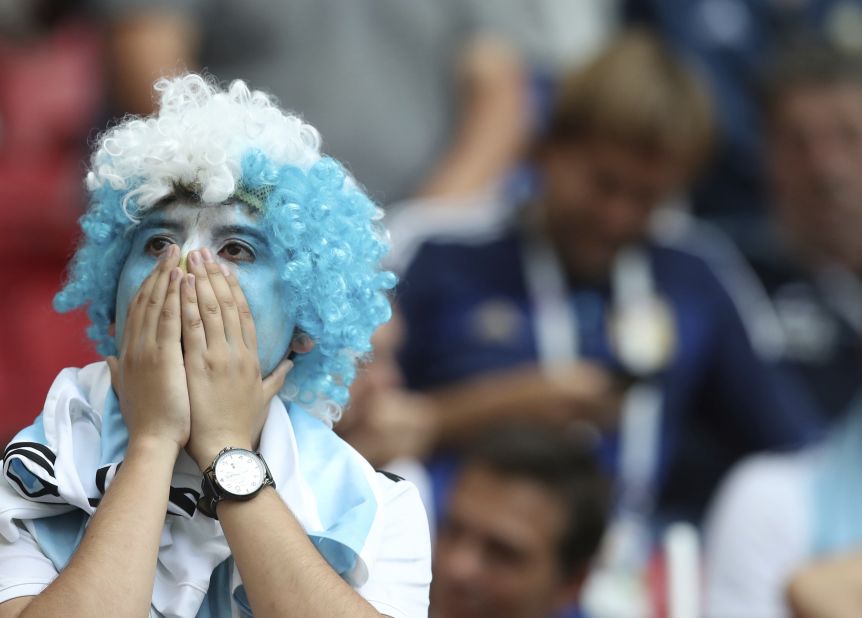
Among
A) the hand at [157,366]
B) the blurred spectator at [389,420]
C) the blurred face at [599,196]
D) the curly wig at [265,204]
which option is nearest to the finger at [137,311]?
the hand at [157,366]

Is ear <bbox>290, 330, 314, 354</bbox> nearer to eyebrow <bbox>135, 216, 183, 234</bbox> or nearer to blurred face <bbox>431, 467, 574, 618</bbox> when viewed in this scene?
eyebrow <bbox>135, 216, 183, 234</bbox>

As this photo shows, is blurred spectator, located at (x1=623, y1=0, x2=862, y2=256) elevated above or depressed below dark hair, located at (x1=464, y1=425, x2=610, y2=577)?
above

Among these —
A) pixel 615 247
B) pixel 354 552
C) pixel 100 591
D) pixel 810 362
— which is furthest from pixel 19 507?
pixel 810 362

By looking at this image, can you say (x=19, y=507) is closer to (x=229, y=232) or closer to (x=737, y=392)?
(x=229, y=232)

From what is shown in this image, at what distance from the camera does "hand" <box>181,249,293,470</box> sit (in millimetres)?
1683

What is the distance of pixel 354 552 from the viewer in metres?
1.68

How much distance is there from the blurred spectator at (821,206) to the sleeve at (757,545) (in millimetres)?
732

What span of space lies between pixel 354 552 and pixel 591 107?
2.33m

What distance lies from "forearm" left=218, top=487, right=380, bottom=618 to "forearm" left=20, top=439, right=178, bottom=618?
86mm

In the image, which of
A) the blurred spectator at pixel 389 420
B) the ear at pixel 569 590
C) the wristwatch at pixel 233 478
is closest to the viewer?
the wristwatch at pixel 233 478

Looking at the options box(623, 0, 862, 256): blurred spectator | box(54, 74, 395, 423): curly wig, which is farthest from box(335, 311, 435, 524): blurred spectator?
box(623, 0, 862, 256): blurred spectator

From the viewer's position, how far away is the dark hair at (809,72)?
167 inches

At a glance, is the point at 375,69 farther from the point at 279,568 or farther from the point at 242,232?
the point at 279,568

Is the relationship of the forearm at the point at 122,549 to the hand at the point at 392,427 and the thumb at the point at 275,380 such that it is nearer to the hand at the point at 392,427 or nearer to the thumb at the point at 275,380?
the thumb at the point at 275,380
